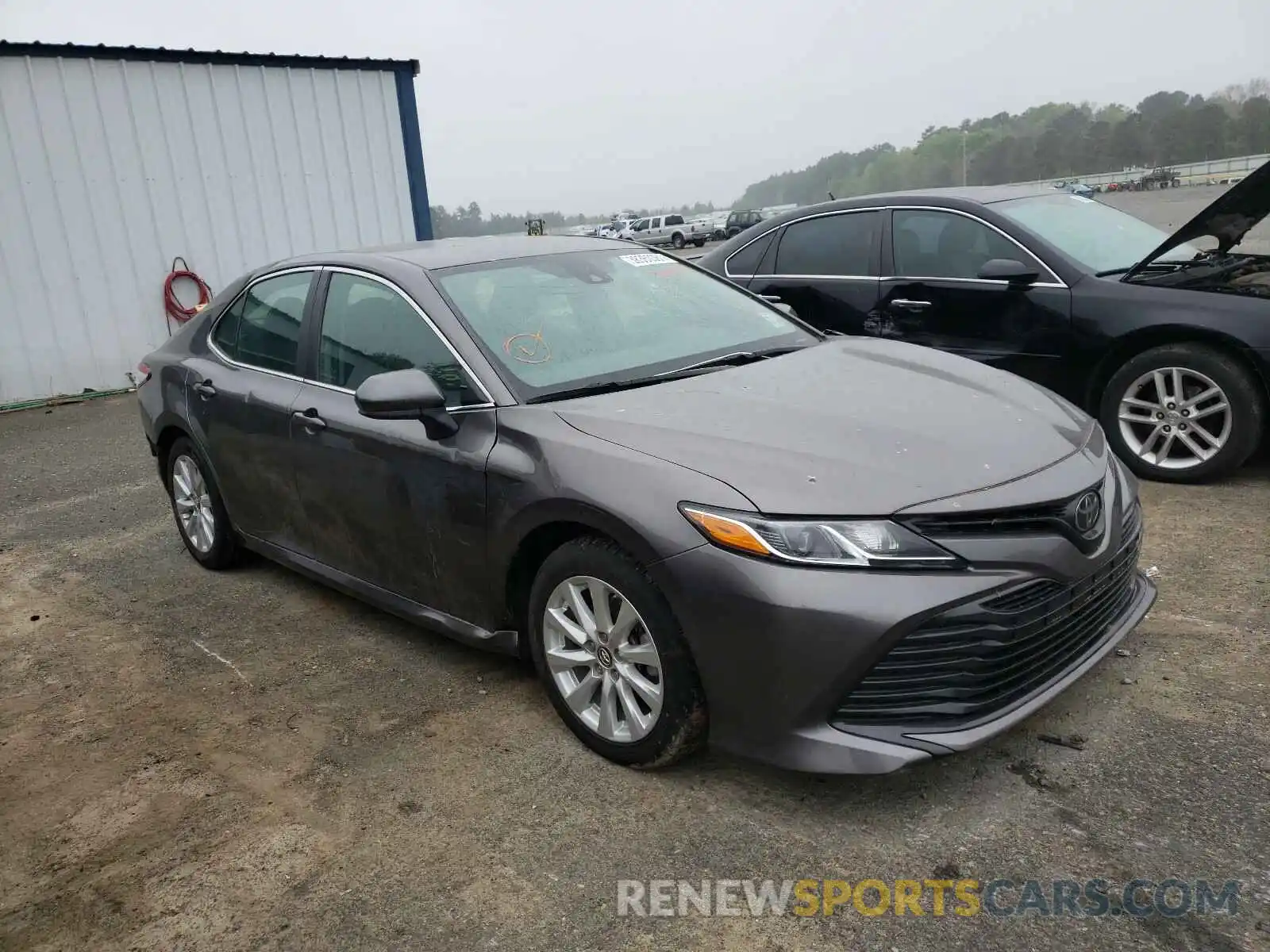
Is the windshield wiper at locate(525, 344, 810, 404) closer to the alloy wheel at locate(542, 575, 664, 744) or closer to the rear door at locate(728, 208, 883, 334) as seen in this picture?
the alloy wheel at locate(542, 575, 664, 744)

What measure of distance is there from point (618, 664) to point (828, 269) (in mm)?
4007

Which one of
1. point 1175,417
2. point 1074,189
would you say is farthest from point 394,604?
point 1074,189

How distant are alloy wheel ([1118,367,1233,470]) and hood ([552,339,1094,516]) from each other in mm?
2019

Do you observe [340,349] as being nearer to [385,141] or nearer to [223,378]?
[223,378]

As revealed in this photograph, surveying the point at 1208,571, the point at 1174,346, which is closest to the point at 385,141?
the point at 1174,346

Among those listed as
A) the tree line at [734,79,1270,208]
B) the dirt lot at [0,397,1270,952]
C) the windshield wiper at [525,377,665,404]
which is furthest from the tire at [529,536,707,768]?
the tree line at [734,79,1270,208]

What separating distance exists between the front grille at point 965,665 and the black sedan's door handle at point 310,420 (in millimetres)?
2262

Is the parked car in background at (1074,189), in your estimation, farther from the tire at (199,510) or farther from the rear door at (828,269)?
the tire at (199,510)

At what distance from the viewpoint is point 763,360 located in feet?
11.6

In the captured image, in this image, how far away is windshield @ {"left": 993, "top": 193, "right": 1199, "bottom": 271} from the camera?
5520 millimetres

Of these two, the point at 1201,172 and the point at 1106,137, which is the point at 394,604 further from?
the point at 1106,137

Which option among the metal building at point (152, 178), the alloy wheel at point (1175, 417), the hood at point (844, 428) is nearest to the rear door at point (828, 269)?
the alloy wheel at point (1175, 417)

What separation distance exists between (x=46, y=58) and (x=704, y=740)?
36.4 ft

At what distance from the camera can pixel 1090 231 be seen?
19.0ft
